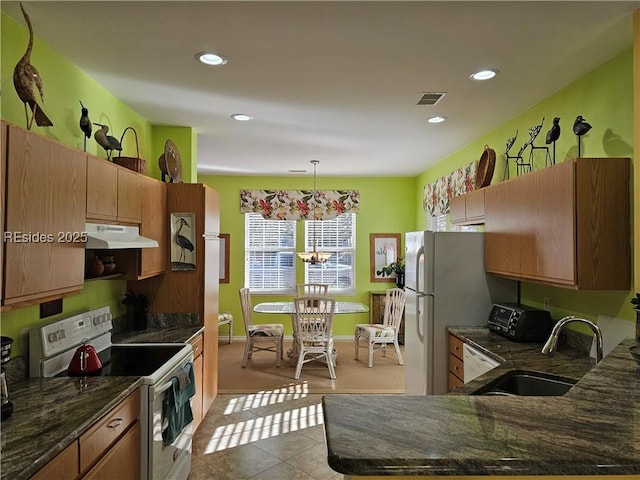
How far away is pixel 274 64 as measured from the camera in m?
2.57

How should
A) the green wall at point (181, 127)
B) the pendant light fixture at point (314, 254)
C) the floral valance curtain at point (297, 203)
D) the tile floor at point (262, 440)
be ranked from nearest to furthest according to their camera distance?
1. the green wall at point (181, 127)
2. the tile floor at point (262, 440)
3. the pendant light fixture at point (314, 254)
4. the floral valance curtain at point (297, 203)

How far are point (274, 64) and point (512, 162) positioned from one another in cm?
225

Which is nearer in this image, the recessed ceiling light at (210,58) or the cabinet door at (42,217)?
the cabinet door at (42,217)

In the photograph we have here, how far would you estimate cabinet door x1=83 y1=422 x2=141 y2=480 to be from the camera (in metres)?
1.80

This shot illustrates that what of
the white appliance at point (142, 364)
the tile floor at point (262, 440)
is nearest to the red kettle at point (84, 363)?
the white appliance at point (142, 364)

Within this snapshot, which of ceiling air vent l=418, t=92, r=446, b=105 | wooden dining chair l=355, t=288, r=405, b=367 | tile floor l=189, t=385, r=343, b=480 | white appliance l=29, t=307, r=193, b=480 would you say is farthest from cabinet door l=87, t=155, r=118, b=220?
wooden dining chair l=355, t=288, r=405, b=367

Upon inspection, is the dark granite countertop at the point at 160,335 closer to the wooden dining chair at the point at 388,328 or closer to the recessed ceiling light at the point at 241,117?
the recessed ceiling light at the point at 241,117

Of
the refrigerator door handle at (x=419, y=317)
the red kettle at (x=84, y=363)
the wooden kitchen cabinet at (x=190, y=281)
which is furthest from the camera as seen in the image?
the refrigerator door handle at (x=419, y=317)

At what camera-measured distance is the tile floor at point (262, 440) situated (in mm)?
2943

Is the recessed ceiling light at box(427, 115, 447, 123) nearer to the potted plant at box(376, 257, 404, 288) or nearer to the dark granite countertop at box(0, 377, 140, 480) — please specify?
the dark granite countertop at box(0, 377, 140, 480)

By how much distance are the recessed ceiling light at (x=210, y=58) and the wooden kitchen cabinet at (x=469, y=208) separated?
7.39 feet

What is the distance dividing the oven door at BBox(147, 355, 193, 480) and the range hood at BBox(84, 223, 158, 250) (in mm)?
769

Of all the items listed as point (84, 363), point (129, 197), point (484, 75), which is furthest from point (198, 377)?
point (484, 75)

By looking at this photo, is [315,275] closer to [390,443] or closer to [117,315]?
[117,315]
